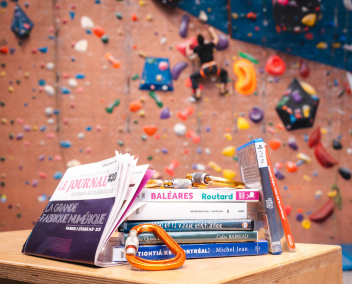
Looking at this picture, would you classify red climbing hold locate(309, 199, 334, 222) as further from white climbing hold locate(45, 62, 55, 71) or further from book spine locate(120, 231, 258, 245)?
white climbing hold locate(45, 62, 55, 71)

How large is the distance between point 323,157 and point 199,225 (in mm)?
2104

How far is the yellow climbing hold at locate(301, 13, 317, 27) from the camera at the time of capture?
2.48m

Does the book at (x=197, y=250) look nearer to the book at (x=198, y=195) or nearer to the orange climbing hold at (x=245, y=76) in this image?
the book at (x=198, y=195)

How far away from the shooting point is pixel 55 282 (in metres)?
0.57

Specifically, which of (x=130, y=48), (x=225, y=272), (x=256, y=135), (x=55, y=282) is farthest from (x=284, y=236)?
(x=130, y=48)

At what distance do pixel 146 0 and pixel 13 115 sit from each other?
4.11 feet

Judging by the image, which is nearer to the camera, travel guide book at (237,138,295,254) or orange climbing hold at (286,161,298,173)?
travel guide book at (237,138,295,254)

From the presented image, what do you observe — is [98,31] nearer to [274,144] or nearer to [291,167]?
[274,144]

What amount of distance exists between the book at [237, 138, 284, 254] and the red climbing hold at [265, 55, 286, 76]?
1876mm

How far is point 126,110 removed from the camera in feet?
7.73

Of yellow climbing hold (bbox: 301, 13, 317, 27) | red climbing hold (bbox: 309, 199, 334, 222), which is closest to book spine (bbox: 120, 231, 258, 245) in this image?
red climbing hold (bbox: 309, 199, 334, 222)

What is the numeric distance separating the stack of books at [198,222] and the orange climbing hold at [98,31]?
192 cm

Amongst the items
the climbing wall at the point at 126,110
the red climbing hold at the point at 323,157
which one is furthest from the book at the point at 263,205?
the red climbing hold at the point at 323,157

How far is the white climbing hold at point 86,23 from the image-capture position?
2351mm
